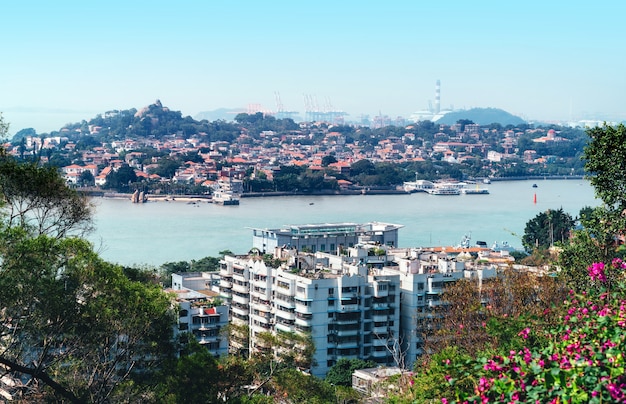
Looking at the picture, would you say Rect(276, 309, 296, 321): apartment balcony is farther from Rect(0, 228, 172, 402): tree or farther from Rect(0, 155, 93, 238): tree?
Rect(0, 228, 172, 402): tree

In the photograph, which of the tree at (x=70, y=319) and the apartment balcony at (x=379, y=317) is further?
the apartment balcony at (x=379, y=317)

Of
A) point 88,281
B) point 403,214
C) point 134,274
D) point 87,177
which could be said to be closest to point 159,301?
point 88,281

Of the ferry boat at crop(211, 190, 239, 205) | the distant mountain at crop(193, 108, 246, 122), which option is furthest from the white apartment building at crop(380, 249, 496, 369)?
the distant mountain at crop(193, 108, 246, 122)

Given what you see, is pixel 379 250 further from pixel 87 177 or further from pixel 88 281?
pixel 87 177

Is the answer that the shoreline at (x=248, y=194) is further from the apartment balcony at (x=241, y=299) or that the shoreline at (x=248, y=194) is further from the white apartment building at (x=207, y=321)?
the white apartment building at (x=207, y=321)

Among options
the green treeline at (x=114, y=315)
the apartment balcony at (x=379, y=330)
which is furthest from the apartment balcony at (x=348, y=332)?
the green treeline at (x=114, y=315)

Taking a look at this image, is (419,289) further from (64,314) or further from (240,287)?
(64,314)
